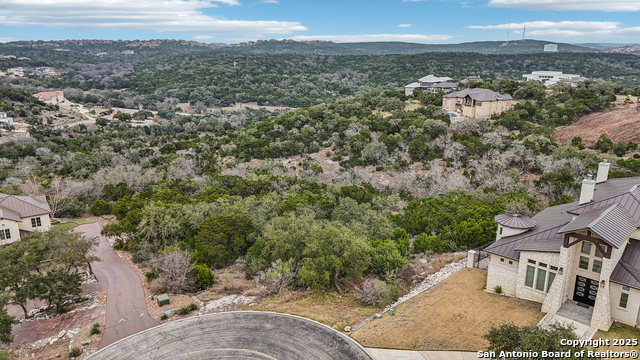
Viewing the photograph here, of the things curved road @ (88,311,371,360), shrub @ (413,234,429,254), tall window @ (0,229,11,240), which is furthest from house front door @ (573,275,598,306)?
tall window @ (0,229,11,240)

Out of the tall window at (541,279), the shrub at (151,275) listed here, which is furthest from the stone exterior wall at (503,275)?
the shrub at (151,275)

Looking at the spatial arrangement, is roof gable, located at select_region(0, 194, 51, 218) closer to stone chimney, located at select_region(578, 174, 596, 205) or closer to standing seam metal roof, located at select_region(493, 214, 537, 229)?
standing seam metal roof, located at select_region(493, 214, 537, 229)

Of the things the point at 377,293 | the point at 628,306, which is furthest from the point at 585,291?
the point at 377,293

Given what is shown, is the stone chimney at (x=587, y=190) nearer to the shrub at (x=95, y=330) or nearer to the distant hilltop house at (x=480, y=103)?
the shrub at (x=95, y=330)

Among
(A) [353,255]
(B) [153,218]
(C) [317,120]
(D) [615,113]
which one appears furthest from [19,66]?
(D) [615,113]

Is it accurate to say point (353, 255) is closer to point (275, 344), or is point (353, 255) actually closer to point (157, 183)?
point (275, 344)
